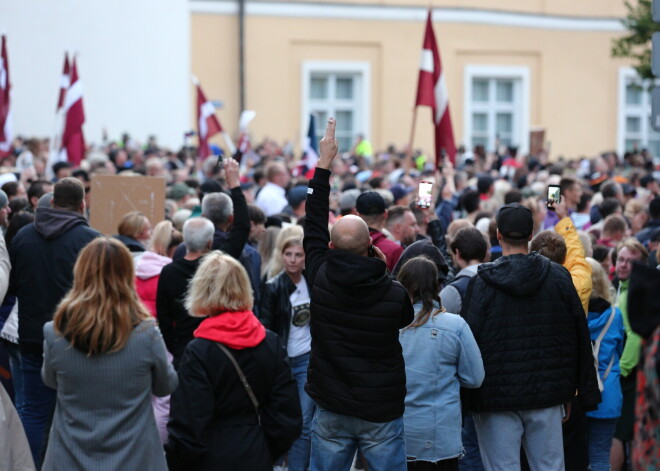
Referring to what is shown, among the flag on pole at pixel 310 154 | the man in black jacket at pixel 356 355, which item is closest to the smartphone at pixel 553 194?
the man in black jacket at pixel 356 355

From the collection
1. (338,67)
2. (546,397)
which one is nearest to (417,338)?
(546,397)

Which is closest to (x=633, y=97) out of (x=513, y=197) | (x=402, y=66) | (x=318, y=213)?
(x=402, y=66)

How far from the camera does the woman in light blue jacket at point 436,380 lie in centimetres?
573

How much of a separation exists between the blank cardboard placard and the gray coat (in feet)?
13.9

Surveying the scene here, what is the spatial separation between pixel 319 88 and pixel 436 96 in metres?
14.8

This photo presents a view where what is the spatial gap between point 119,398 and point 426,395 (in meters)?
1.72

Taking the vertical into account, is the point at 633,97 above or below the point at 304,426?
above

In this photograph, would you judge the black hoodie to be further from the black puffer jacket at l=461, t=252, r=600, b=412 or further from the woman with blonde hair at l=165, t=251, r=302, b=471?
the black puffer jacket at l=461, t=252, r=600, b=412

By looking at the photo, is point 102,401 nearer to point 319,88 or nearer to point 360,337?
point 360,337

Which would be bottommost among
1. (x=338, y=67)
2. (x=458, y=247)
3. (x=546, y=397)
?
(x=546, y=397)

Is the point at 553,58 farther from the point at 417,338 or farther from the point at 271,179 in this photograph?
the point at 417,338

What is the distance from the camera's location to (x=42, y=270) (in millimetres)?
6781

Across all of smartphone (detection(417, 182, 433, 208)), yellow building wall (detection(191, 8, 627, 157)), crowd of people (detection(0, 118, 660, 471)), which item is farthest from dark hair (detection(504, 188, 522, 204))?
yellow building wall (detection(191, 8, 627, 157))

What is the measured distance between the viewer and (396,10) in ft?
88.3
